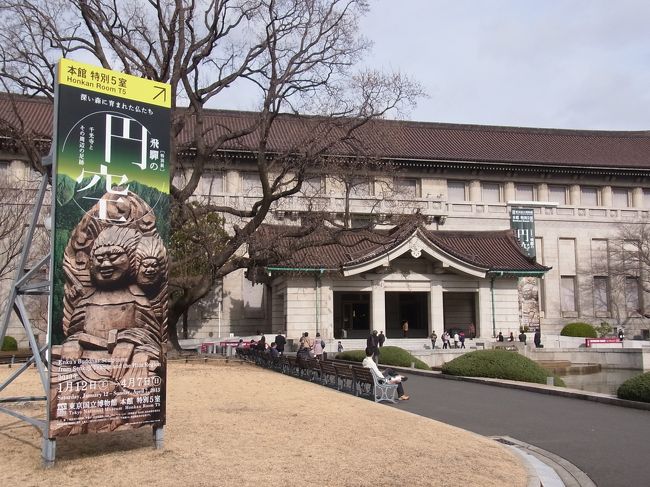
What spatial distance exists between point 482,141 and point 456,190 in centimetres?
598

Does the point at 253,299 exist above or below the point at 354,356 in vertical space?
above

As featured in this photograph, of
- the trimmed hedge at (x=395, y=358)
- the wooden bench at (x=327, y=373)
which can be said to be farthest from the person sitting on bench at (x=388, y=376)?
the trimmed hedge at (x=395, y=358)

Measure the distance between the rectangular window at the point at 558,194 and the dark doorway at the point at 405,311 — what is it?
668 inches

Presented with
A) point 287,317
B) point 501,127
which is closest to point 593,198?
point 501,127

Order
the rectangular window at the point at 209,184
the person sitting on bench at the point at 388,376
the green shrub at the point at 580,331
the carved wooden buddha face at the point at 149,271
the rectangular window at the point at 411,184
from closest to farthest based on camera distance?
the carved wooden buddha face at the point at 149,271 < the person sitting on bench at the point at 388,376 < the green shrub at the point at 580,331 < the rectangular window at the point at 209,184 < the rectangular window at the point at 411,184

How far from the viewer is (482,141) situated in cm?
5350

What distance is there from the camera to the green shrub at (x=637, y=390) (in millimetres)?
13141

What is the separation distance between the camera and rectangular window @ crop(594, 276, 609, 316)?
→ 1932 inches

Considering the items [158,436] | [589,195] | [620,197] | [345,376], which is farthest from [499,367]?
[620,197]

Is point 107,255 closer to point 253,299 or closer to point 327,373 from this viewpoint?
point 327,373

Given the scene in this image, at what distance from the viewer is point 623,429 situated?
1108 centimetres

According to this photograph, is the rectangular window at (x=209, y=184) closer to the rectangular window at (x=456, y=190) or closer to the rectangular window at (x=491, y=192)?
the rectangular window at (x=456, y=190)

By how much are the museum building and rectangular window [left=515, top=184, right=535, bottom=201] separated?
0.10m

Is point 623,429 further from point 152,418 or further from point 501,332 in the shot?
point 501,332
